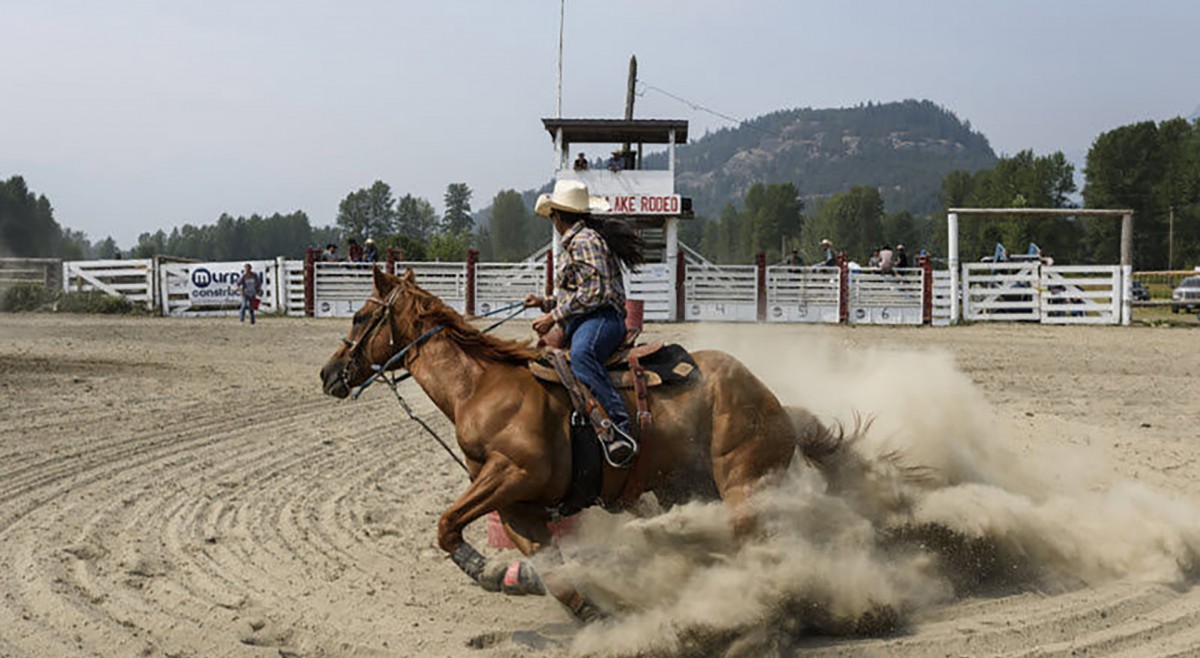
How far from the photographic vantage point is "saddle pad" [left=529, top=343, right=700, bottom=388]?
17.0ft

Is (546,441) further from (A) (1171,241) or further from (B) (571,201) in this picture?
(A) (1171,241)

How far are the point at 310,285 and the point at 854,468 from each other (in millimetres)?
24323

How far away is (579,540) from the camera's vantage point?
5117 mm

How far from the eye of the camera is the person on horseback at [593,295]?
16.5ft

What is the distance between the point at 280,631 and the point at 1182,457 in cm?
799

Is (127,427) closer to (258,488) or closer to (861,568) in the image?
(258,488)

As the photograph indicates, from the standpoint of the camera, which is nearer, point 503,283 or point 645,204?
point 503,283

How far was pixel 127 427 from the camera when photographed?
387 inches

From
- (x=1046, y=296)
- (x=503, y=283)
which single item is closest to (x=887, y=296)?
(x=1046, y=296)

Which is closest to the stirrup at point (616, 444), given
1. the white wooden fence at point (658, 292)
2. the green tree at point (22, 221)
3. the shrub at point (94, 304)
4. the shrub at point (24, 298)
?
the white wooden fence at point (658, 292)

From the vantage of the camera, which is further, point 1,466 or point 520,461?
point 1,466

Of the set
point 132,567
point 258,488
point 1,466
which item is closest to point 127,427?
point 1,466

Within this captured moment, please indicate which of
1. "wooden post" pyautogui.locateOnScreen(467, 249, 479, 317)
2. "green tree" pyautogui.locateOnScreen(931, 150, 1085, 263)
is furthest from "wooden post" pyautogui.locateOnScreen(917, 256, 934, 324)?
"green tree" pyautogui.locateOnScreen(931, 150, 1085, 263)

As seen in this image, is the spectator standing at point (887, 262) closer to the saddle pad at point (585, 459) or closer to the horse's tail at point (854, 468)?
the horse's tail at point (854, 468)
